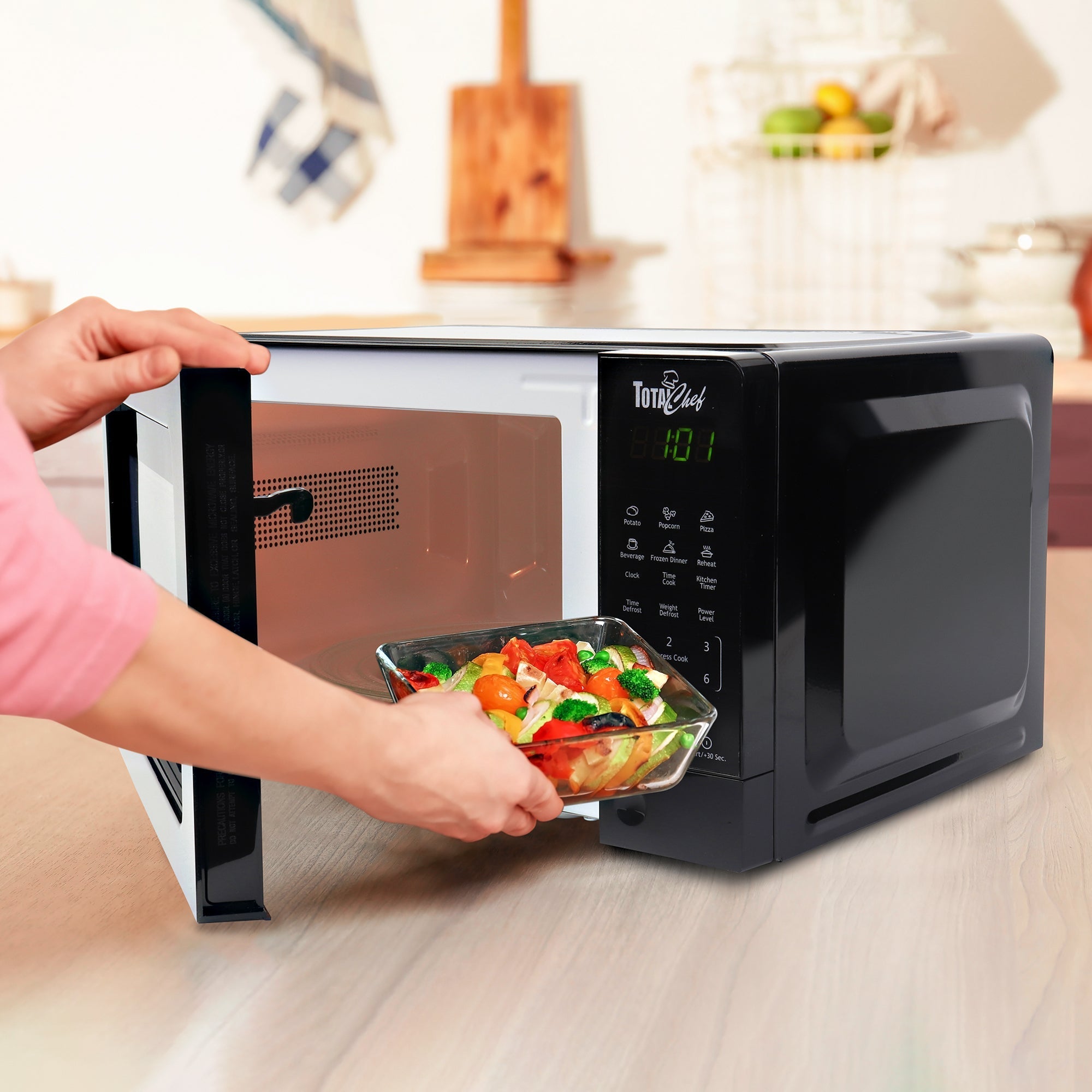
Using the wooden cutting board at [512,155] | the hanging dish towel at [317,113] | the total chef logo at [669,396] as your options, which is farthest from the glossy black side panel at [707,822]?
the hanging dish towel at [317,113]

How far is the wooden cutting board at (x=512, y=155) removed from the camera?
8.58 ft

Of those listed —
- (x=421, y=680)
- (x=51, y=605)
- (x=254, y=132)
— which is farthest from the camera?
(x=254, y=132)

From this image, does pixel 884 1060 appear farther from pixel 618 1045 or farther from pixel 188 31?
pixel 188 31

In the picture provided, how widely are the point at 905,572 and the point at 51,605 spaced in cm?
55

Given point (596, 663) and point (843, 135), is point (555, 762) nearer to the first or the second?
point (596, 663)

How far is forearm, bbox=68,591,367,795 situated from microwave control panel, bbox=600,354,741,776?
9.2 inches

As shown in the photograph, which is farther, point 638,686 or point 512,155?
point 512,155

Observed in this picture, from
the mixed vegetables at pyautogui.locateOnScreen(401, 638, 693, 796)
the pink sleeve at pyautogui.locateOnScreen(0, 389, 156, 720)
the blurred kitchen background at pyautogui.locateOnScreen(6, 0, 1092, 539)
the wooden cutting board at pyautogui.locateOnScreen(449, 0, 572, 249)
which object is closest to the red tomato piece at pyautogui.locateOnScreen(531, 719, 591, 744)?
the mixed vegetables at pyautogui.locateOnScreen(401, 638, 693, 796)

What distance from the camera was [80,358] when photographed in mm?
717

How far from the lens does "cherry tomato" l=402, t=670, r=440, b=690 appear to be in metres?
0.66

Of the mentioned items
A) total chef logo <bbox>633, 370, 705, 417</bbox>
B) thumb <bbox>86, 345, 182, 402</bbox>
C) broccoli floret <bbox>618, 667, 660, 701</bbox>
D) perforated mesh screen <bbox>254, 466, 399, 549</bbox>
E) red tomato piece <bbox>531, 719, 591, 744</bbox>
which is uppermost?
thumb <bbox>86, 345, 182, 402</bbox>

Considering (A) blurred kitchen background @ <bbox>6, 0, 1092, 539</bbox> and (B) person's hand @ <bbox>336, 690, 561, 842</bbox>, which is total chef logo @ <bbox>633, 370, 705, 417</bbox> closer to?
(B) person's hand @ <bbox>336, 690, 561, 842</bbox>

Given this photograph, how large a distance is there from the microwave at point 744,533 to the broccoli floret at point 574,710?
0.34 ft

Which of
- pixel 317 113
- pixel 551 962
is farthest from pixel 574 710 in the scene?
pixel 317 113
